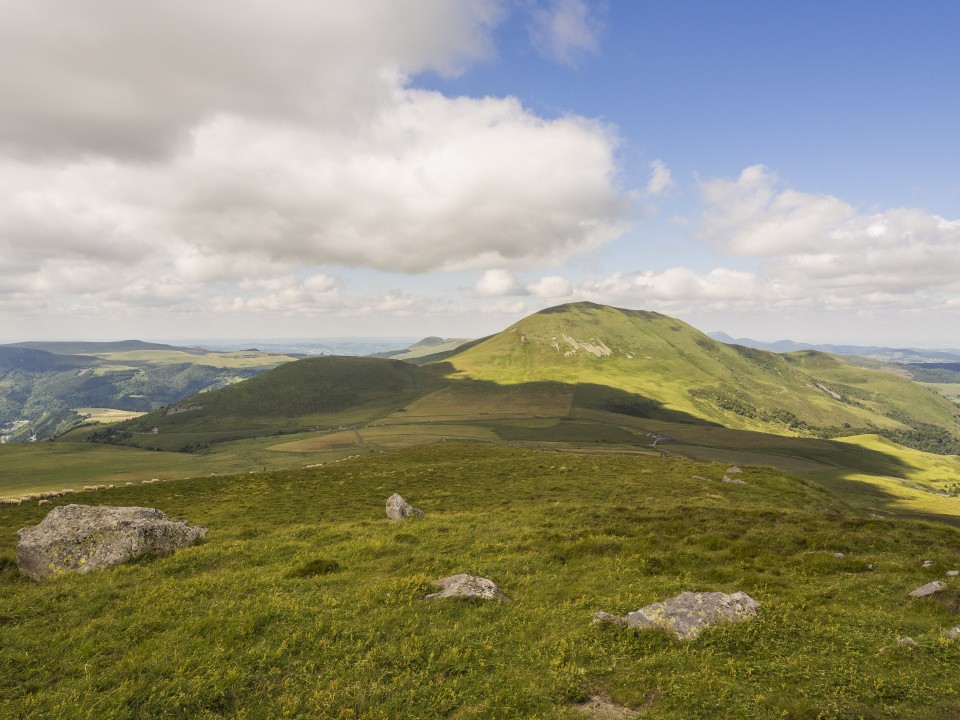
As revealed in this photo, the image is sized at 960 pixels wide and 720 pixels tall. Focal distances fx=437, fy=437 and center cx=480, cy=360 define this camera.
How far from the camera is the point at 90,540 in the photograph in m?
24.3

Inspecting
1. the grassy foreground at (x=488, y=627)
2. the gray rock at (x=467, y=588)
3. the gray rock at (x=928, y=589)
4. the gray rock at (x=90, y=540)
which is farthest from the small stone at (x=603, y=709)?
the gray rock at (x=90, y=540)

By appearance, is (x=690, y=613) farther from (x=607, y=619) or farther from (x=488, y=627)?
(x=488, y=627)

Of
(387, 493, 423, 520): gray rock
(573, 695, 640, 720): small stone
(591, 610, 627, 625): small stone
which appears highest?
(573, 695, 640, 720): small stone

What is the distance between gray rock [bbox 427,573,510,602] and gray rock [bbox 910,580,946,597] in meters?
17.9

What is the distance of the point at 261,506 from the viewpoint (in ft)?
144

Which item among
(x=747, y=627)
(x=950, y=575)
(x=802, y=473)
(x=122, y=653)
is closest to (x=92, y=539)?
(x=122, y=653)

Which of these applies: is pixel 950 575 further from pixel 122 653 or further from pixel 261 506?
pixel 261 506

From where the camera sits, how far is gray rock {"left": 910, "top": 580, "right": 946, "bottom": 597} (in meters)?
18.9

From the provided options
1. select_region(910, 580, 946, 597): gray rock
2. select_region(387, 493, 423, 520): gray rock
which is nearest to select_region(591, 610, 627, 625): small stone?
select_region(910, 580, 946, 597): gray rock

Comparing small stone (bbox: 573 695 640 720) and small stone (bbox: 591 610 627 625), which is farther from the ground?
small stone (bbox: 573 695 640 720)

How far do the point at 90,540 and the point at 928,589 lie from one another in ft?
136

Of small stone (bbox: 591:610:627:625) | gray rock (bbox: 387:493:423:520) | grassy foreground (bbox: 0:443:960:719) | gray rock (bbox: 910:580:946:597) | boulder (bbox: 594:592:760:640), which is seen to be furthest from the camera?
gray rock (bbox: 387:493:423:520)

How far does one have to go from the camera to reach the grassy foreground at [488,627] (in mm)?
12641

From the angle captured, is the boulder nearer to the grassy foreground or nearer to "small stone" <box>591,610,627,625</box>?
"small stone" <box>591,610,627,625</box>
